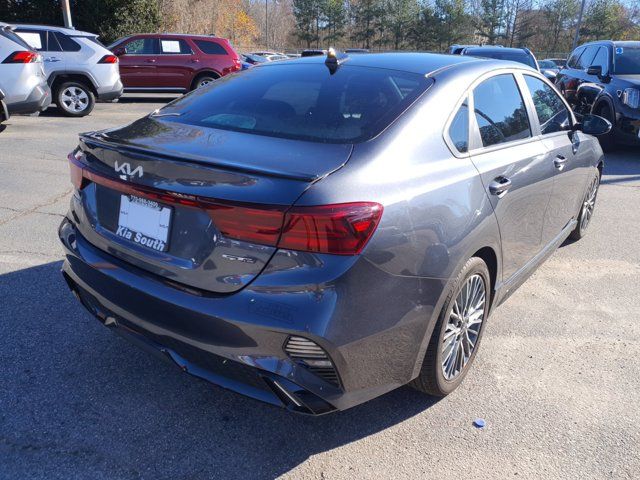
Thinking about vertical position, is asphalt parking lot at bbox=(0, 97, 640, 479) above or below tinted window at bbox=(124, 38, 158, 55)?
below

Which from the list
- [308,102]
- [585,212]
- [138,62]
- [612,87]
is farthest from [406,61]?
[138,62]

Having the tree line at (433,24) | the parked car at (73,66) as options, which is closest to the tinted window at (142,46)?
the parked car at (73,66)

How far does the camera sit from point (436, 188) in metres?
2.40

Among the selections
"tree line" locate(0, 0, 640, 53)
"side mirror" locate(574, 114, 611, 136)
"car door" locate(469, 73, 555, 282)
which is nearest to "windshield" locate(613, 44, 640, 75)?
"side mirror" locate(574, 114, 611, 136)

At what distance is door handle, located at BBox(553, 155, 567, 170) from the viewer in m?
3.65

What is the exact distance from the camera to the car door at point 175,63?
48.0 ft

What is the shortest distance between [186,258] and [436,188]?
1098mm

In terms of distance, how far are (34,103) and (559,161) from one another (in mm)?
8127

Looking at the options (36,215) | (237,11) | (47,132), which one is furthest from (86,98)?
(237,11)

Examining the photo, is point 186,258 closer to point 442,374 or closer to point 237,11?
point 442,374

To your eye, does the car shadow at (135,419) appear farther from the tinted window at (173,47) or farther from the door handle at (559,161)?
the tinted window at (173,47)

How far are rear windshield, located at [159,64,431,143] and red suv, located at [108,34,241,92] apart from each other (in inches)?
461

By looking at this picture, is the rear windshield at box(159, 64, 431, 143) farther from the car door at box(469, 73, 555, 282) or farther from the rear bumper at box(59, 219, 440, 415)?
the rear bumper at box(59, 219, 440, 415)

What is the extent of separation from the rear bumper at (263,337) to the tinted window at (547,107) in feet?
6.82
